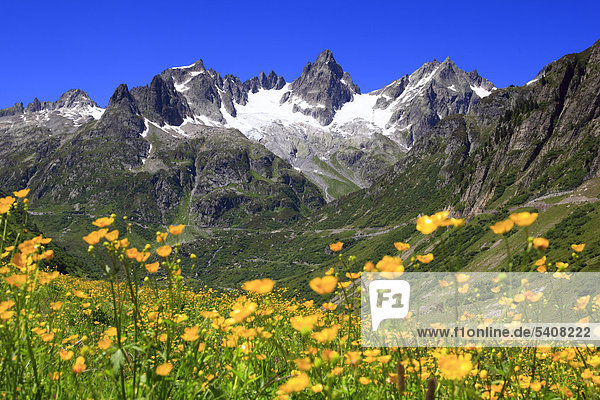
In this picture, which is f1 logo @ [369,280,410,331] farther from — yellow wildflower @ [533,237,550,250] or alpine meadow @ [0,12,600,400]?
yellow wildflower @ [533,237,550,250]

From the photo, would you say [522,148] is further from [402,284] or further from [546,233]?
[402,284]

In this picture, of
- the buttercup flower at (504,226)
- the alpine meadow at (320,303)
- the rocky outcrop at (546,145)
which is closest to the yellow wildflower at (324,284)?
the alpine meadow at (320,303)

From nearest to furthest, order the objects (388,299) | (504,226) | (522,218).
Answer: (522,218)
(504,226)
(388,299)

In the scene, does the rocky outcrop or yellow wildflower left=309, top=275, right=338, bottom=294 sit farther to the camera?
the rocky outcrop

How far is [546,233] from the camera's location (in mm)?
76188

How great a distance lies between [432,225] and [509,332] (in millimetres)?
2160

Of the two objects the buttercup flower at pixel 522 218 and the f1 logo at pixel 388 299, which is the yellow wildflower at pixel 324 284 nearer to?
the buttercup flower at pixel 522 218

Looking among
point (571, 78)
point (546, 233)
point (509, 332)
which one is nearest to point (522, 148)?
point (571, 78)

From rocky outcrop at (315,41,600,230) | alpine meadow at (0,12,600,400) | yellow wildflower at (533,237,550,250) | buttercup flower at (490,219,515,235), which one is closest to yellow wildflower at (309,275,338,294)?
alpine meadow at (0,12,600,400)

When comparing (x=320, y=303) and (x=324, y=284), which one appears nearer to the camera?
(x=324, y=284)

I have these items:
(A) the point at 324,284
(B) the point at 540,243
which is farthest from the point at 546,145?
(A) the point at 324,284

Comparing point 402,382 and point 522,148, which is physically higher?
point 522,148

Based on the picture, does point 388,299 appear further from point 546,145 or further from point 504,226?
point 546,145

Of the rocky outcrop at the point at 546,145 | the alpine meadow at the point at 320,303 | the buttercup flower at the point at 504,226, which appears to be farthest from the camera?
the rocky outcrop at the point at 546,145
